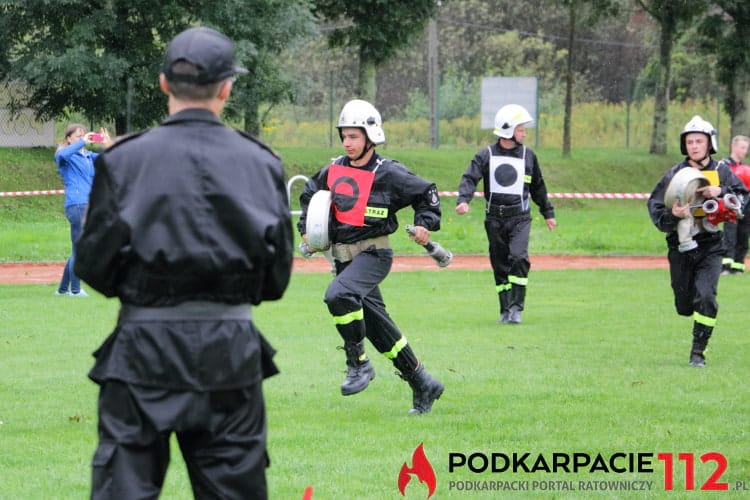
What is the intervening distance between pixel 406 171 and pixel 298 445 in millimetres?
2274

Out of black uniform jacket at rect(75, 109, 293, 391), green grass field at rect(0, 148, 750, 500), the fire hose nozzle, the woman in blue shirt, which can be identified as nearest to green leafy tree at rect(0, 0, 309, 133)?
green grass field at rect(0, 148, 750, 500)

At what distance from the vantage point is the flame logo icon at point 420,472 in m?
6.74

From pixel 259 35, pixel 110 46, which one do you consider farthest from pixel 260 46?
pixel 110 46

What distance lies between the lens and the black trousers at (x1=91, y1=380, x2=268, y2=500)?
13.5 ft

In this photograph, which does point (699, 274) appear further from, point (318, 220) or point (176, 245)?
point (176, 245)

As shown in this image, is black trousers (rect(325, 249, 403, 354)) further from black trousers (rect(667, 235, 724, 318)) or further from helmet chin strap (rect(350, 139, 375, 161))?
black trousers (rect(667, 235, 724, 318))

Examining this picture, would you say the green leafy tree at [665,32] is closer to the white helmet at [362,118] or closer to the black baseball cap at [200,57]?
the white helmet at [362,118]

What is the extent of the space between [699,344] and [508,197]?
3.58 metres

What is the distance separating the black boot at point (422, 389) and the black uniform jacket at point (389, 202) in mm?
990

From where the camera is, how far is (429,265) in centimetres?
2122

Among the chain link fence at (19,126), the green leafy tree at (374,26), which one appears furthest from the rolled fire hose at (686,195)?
the green leafy tree at (374,26)

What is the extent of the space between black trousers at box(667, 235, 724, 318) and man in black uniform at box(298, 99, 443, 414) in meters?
2.66

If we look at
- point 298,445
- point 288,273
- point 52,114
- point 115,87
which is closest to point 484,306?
point 298,445

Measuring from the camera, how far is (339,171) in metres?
9.18
